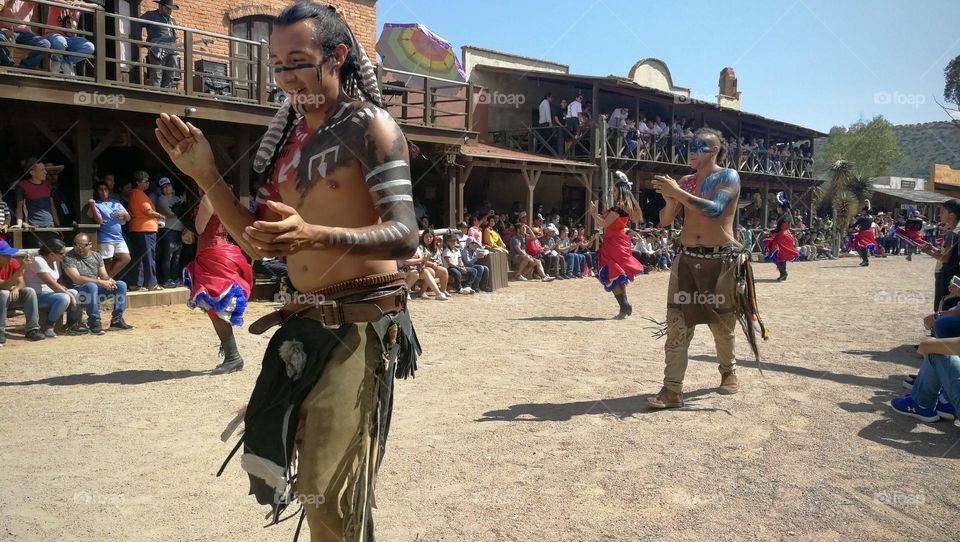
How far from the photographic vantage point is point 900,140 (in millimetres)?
71938

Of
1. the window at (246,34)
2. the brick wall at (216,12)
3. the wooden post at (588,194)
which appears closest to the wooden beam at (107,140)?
the brick wall at (216,12)

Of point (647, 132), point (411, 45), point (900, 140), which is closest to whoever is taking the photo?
point (411, 45)

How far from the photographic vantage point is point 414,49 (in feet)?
63.2

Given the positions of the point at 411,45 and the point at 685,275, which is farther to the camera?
the point at 411,45

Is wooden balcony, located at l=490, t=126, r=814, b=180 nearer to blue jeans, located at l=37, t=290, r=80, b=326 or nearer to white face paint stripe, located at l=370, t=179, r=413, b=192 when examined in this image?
blue jeans, located at l=37, t=290, r=80, b=326

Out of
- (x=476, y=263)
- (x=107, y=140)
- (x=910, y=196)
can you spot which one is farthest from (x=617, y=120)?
(x=910, y=196)

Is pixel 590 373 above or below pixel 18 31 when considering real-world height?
below

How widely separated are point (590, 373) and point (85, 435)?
401 cm

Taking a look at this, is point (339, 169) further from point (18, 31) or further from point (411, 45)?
point (411, 45)

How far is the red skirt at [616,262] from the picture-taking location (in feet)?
32.7

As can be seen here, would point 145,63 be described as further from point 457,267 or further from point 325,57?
point 325,57

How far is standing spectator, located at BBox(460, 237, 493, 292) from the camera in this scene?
1449cm

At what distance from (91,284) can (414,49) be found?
12.6 metres

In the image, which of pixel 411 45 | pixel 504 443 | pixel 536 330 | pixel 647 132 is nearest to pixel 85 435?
pixel 504 443
